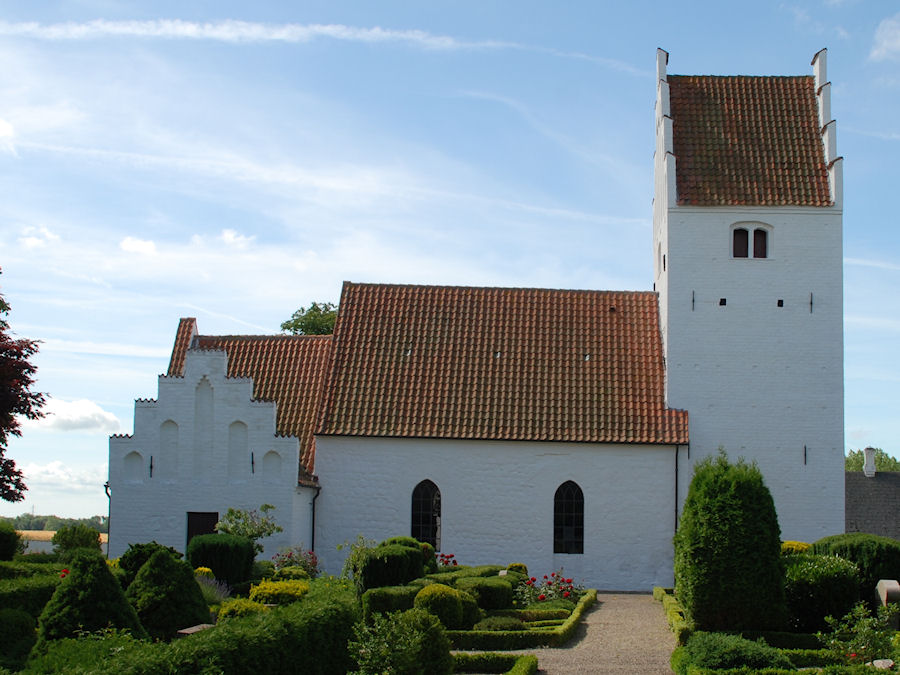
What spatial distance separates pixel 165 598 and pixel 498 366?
1230cm

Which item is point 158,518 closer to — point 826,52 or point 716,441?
point 716,441

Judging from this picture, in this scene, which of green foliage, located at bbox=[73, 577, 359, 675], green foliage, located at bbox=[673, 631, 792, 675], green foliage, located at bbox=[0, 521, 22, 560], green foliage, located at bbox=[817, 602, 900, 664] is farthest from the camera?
green foliage, located at bbox=[0, 521, 22, 560]

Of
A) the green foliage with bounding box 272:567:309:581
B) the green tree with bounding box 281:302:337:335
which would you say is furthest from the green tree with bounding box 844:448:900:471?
the green foliage with bounding box 272:567:309:581

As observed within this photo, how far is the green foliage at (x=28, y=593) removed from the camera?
1532 cm

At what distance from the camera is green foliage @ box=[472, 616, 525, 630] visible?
16.2 meters

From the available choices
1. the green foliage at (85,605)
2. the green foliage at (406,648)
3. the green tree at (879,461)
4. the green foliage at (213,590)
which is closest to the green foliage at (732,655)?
the green foliage at (406,648)

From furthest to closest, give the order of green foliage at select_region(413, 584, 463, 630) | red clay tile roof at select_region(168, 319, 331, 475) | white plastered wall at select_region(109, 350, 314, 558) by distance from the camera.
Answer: red clay tile roof at select_region(168, 319, 331, 475)
white plastered wall at select_region(109, 350, 314, 558)
green foliage at select_region(413, 584, 463, 630)

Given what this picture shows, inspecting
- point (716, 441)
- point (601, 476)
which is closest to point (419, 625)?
point (601, 476)

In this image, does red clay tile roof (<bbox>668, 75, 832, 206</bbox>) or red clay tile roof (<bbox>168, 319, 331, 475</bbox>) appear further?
red clay tile roof (<bbox>168, 319, 331, 475</bbox>)

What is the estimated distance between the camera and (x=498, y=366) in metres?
25.2

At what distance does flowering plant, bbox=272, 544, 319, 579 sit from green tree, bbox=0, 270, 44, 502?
25.9ft

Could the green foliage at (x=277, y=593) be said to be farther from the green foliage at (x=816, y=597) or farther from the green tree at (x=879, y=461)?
the green tree at (x=879, y=461)

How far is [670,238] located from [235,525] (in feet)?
40.8

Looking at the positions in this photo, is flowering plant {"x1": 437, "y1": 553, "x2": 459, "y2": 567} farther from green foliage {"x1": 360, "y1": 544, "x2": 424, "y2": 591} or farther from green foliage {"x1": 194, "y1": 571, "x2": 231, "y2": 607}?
green foliage {"x1": 194, "y1": 571, "x2": 231, "y2": 607}
